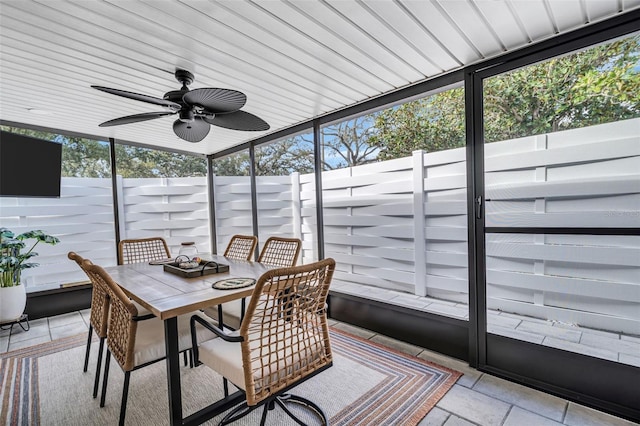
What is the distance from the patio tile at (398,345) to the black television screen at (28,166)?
3522 mm

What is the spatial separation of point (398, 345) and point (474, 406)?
0.86 meters

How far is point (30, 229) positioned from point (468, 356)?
462 cm

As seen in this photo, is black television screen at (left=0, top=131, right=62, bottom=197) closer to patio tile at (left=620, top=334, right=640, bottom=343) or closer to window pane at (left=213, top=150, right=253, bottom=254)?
window pane at (left=213, top=150, right=253, bottom=254)

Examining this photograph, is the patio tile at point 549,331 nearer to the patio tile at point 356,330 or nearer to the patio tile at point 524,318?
the patio tile at point 524,318

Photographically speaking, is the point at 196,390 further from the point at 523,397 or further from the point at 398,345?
the point at 523,397

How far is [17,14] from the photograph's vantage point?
1509mm

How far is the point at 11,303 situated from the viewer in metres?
2.98

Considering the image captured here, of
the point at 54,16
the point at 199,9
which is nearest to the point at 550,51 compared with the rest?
the point at 199,9

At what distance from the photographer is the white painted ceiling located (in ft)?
5.02

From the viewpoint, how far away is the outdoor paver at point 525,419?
1.65 metres

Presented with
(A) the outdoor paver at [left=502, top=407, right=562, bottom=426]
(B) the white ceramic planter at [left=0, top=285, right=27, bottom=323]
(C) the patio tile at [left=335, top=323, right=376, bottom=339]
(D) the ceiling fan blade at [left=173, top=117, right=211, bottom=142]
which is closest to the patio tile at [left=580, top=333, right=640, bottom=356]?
(A) the outdoor paver at [left=502, top=407, right=562, bottom=426]

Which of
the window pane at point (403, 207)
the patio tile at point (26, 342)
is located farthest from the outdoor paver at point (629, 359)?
the patio tile at point (26, 342)

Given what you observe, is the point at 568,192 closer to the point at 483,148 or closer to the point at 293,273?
the point at 483,148

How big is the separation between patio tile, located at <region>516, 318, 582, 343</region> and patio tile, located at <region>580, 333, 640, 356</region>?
4 cm
